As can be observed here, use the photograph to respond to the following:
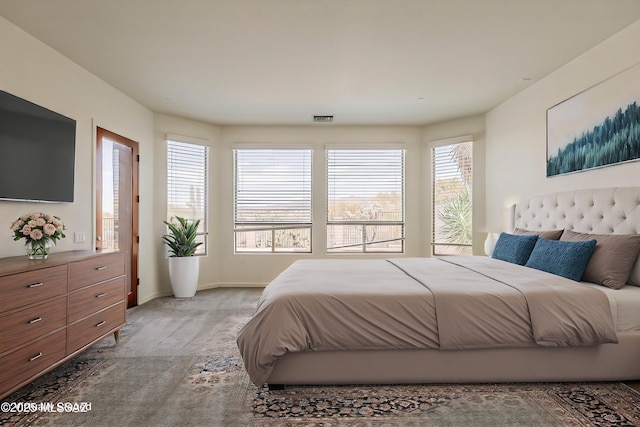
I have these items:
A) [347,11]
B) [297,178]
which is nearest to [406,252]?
[297,178]

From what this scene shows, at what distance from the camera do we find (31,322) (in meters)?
2.30

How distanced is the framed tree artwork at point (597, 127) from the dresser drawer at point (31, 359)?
4339 millimetres

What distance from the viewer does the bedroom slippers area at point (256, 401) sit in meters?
2.07

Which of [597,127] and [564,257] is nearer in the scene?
[564,257]

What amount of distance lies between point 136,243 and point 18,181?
2077 millimetres

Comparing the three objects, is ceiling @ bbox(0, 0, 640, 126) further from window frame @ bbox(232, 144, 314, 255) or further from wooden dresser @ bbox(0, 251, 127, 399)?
wooden dresser @ bbox(0, 251, 127, 399)

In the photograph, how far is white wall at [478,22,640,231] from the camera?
3.01 meters

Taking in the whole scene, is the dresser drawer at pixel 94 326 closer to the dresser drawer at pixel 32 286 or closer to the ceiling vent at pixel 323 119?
the dresser drawer at pixel 32 286

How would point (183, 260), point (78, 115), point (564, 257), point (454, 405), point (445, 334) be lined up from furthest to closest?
point (183, 260) < point (78, 115) < point (564, 257) < point (445, 334) < point (454, 405)

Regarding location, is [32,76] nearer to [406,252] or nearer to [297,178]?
[297,178]

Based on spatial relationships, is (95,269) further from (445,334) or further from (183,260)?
(445,334)

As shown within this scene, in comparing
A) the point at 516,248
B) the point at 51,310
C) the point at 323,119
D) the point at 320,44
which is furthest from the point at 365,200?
the point at 51,310

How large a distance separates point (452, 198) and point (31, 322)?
202 inches

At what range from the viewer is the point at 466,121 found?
5527mm
